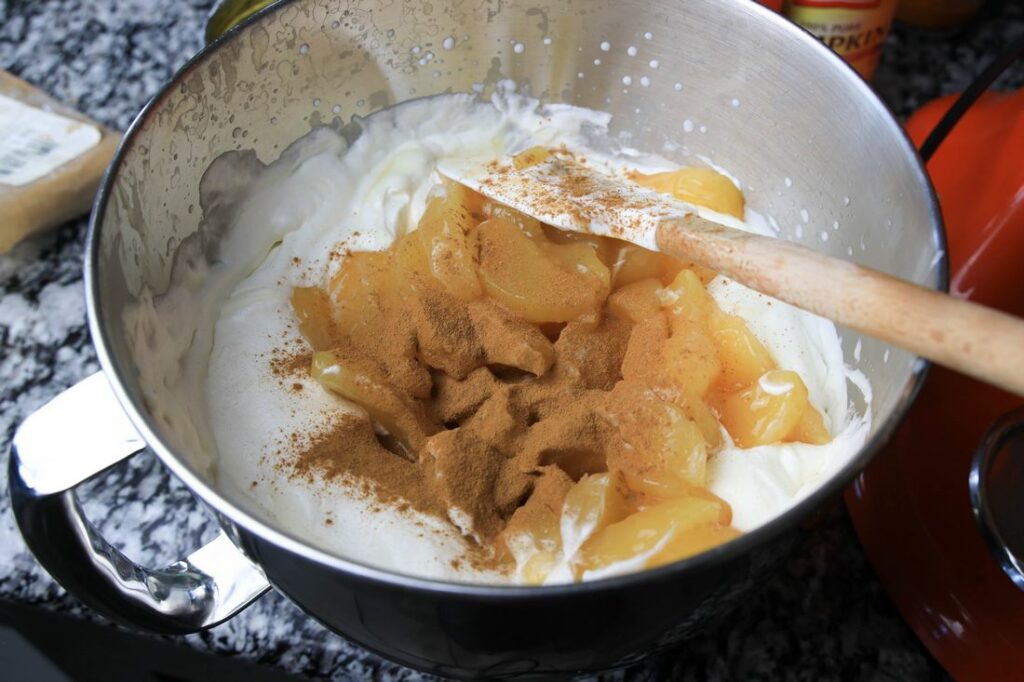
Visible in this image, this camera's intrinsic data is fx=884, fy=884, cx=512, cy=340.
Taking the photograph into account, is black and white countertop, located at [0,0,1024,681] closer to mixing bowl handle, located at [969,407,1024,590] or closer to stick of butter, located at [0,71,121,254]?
stick of butter, located at [0,71,121,254]

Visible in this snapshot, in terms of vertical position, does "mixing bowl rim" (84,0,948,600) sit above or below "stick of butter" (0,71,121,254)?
above

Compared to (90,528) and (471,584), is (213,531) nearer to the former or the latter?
(90,528)

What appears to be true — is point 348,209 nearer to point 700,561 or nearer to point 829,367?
point 829,367

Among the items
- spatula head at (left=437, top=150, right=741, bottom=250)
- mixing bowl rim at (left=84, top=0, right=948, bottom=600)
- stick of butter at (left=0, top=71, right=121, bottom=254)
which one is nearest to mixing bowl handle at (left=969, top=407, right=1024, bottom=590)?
mixing bowl rim at (left=84, top=0, right=948, bottom=600)

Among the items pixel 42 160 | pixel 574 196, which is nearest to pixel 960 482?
pixel 574 196

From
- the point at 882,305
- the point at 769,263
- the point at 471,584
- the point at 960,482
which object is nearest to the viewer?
the point at 471,584

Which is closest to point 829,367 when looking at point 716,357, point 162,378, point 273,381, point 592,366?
point 716,357
